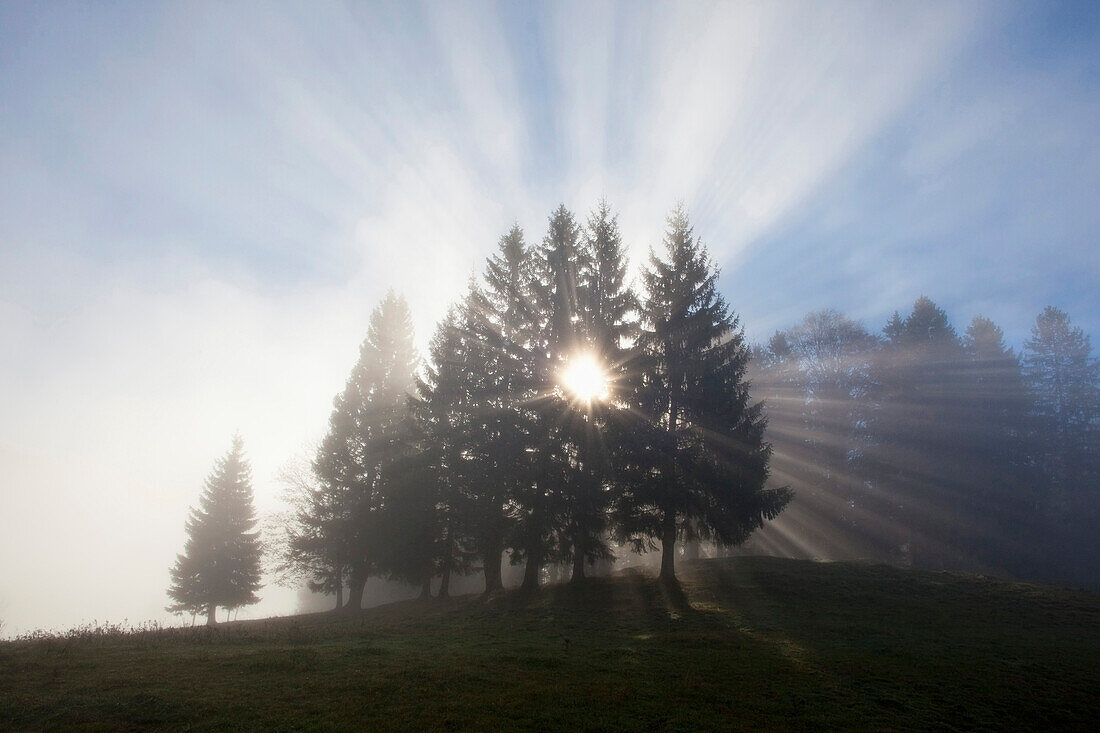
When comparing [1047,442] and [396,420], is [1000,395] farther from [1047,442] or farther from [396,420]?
[396,420]

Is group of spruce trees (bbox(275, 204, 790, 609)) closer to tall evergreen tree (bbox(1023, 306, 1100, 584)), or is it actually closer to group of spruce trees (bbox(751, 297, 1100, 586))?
group of spruce trees (bbox(751, 297, 1100, 586))

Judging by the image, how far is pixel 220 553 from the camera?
39.8m

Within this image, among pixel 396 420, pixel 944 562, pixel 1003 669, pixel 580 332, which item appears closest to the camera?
pixel 1003 669

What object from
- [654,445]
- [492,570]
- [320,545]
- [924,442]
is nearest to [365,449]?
[320,545]

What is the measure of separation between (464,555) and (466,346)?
37.7 feet

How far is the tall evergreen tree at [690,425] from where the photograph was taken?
857 inches

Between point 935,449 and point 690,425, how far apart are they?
27.0 metres

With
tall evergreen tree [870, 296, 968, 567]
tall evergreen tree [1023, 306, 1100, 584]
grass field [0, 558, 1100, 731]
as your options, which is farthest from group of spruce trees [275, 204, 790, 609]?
tall evergreen tree [1023, 306, 1100, 584]

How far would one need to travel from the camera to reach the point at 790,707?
9.03 m

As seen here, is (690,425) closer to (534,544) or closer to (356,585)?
(534,544)

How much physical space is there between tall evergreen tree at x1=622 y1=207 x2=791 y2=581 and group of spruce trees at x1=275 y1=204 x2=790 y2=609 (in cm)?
7

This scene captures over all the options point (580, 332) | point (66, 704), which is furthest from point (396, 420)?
point (66, 704)

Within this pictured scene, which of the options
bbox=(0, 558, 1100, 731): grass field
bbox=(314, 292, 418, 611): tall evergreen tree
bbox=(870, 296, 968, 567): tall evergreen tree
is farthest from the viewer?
bbox=(870, 296, 968, 567): tall evergreen tree

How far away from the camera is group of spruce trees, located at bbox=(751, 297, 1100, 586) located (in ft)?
121
